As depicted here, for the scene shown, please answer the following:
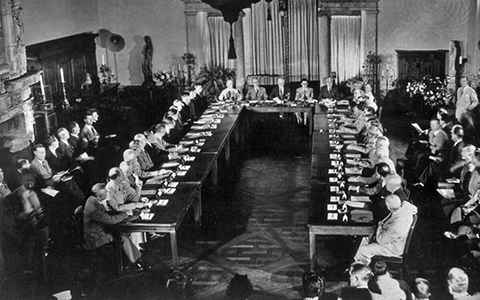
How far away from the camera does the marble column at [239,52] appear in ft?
56.2

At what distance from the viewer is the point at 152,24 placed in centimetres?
1805

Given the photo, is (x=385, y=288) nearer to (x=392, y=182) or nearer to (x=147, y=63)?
(x=392, y=182)

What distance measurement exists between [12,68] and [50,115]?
2.13 meters

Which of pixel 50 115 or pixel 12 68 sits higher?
pixel 12 68

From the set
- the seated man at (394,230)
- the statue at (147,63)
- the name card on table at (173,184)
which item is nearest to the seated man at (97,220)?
the name card on table at (173,184)

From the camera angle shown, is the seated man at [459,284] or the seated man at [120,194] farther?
the seated man at [120,194]

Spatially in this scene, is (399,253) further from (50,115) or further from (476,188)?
(50,115)

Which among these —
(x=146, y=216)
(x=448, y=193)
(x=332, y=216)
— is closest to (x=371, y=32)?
(x=448, y=193)

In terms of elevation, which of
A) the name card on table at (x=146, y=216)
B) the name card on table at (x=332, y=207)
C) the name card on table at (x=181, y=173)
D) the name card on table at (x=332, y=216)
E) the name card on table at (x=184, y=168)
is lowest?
the name card on table at (x=332, y=216)

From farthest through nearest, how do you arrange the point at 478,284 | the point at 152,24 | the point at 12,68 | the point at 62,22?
the point at 152,24, the point at 62,22, the point at 12,68, the point at 478,284

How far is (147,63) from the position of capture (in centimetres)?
1761

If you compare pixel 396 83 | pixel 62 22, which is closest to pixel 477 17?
pixel 396 83

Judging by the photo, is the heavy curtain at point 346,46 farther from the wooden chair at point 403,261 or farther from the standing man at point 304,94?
the wooden chair at point 403,261

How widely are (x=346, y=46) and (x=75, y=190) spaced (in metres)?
9.99
